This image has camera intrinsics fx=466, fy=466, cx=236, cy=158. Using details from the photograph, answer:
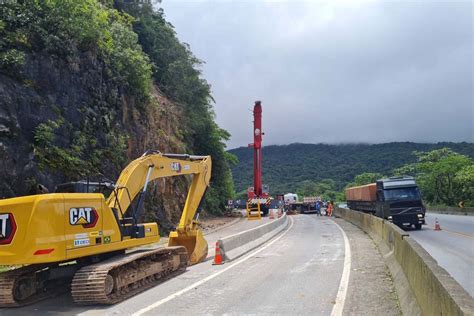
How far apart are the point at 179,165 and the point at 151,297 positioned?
5096 millimetres

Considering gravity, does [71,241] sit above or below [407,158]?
below

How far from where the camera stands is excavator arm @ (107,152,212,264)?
38.0 ft

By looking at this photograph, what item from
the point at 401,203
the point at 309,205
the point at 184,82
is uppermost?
the point at 184,82

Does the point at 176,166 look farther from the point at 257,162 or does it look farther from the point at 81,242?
the point at 257,162

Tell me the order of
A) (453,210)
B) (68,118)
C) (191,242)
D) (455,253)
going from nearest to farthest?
(191,242) < (455,253) < (68,118) < (453,210)

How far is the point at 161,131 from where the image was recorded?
31609 mm

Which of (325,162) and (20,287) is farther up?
(325,162)

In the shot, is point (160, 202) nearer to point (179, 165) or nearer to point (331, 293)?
point (179, 165)

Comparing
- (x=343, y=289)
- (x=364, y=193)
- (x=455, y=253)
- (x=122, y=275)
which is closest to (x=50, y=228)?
(x=122, y=275)

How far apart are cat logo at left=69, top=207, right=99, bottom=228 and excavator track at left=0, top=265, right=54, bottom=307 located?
1.36 metres

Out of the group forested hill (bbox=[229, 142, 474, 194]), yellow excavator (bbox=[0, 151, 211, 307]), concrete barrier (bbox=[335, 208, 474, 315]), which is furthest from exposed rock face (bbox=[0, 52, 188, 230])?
forested hill (bbox=[229, 142, 474, 194])

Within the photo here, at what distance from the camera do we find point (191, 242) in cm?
1473

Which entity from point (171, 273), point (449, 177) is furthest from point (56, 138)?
point (449, 177)

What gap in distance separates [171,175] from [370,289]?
6436 mm
